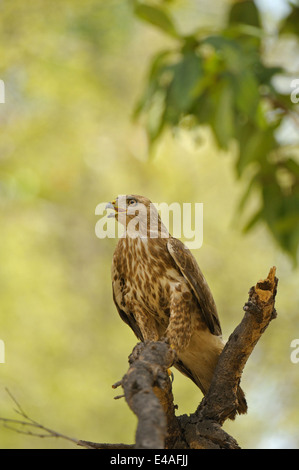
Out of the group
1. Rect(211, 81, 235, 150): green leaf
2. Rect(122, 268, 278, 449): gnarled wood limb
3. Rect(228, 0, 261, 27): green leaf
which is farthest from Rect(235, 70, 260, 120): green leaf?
Rect(122, 268, 278, 449): gnarled wood limb

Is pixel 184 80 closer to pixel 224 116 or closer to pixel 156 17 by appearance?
pixel 224 116

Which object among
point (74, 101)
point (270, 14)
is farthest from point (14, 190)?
point (270, 14)

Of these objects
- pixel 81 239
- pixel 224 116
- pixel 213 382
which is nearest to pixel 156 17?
pixel 224 116

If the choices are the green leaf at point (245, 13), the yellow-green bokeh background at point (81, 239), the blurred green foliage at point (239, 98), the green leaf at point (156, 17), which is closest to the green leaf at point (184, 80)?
the blurred green foliage at point (239, 98)

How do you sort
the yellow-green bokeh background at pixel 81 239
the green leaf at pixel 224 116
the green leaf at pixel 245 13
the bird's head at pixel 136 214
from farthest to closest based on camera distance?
1. the yellow-green bokeh background at pixel 81 239
2. the green leaf at pixel 245 13
3. the green leaf at pixel 224 116
4. the bird's head at pixel 136 214

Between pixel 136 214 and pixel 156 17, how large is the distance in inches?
61.4

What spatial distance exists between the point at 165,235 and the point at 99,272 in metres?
6.01

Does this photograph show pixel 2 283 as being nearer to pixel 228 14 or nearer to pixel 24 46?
pixel 24 46

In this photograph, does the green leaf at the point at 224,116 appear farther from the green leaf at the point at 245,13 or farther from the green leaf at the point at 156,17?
the green leaf at the point at 245,13

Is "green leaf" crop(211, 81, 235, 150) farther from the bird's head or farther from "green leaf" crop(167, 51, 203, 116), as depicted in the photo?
the bird's head

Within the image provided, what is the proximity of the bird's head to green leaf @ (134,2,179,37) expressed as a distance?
1.40 metres

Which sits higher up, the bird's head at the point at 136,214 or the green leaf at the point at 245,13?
the green leaf at the point at 245,13

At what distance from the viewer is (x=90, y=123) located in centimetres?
937

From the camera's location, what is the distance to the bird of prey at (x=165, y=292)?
10.8 feet
